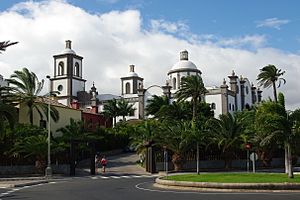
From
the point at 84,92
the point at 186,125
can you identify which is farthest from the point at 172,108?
the point at 84,92

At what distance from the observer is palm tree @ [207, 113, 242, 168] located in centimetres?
4275

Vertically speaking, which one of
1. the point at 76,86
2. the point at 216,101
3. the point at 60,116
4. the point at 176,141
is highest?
the point at 76,86

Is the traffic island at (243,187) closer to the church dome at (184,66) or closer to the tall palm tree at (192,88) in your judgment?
the tall palm tree at (192,88)

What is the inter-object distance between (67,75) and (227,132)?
5371 centimetres

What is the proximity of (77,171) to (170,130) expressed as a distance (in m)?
9.89

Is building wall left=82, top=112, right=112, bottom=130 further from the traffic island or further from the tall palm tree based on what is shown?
the traffic island

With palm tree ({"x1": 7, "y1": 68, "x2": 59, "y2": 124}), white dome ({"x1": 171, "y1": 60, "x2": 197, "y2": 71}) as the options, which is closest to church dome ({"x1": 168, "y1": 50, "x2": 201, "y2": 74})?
white dome ({"x1": 171, "y1": 60, "x2": 197, "y2": 71})

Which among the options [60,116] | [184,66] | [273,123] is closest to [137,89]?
[184,66]

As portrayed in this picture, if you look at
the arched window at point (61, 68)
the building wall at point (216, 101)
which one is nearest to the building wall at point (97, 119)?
the building wall at point (216, 101)

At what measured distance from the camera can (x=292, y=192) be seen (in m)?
19.8

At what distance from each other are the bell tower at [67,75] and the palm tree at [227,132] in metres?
51.1

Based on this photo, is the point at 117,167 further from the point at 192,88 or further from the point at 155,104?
the point at 155,104

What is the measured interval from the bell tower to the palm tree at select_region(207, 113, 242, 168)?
168ft

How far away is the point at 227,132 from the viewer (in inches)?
1688
